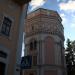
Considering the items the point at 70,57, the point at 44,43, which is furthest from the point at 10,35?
the point at 70,57

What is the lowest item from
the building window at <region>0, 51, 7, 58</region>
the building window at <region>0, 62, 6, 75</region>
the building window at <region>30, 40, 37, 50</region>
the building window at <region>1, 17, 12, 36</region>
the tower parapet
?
the building window at <region>0, 62, 6, 75</region>

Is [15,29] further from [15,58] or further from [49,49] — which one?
[49,49]

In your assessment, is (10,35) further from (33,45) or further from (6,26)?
(33,45)

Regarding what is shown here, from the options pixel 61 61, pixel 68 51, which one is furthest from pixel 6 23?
pixel 68 51

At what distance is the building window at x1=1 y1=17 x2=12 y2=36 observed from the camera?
38.7 feet

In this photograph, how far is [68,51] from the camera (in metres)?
39.4

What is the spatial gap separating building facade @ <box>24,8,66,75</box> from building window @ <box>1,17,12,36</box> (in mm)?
16939

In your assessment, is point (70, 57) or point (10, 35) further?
point (70, 57)

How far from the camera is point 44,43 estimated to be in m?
30.2

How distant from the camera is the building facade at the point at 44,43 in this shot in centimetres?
2861

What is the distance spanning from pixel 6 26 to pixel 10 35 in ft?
2.54

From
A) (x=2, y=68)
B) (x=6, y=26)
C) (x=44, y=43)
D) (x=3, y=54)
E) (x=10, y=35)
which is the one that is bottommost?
(x=2, y=68)

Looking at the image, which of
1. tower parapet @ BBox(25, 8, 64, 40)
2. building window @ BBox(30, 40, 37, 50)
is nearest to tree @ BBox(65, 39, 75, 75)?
tower parapet @ BBox(25, 8, 64, 40)

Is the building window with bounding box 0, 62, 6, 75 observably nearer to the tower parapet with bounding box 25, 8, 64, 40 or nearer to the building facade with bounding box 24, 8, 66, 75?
the building facade with bounding box 24, 8, 66, 75
